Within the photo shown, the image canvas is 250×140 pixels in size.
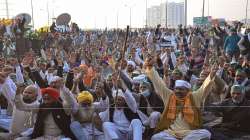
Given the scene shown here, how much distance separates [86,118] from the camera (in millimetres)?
8188

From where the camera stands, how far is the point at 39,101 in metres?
8.34

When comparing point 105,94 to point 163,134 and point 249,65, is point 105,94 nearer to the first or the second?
point 163,134

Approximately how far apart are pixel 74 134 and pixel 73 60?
7.85 metres

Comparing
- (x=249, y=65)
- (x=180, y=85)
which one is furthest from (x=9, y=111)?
(x=249, y=65)

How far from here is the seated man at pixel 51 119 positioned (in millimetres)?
7762

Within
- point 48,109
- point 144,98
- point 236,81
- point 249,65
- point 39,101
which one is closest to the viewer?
point 48,109

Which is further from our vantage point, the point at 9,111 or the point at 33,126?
the point at 9,111

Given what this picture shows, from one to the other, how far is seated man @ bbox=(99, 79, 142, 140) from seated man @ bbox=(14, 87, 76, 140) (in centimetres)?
69

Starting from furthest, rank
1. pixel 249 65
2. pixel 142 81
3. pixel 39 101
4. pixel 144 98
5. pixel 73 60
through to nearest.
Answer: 1. pixel 73 60
2. pixel 249 65
3. pixel 142 81
4. pixel 144 98
5. pixel 39 101

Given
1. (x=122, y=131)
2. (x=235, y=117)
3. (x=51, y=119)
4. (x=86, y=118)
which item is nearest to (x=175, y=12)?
(x=235, y=117)

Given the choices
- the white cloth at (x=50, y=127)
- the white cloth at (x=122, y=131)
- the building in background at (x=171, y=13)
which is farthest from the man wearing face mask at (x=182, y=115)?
the building in background at (x=171, y=13)

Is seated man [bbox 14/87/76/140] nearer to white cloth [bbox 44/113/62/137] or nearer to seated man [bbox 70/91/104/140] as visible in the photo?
white cloth [bbox 44/113/62/137]

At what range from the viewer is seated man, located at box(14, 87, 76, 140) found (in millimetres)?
7762

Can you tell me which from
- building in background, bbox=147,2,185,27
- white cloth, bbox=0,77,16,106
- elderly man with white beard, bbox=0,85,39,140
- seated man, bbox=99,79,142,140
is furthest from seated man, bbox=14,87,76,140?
building in background, bbox=147,2,185,27
